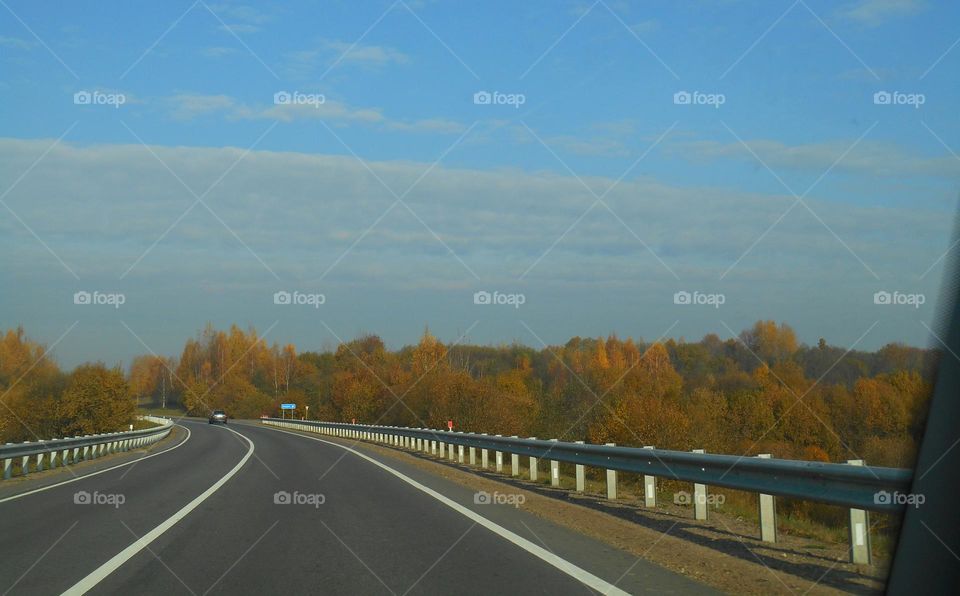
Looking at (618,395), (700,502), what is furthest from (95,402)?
(700,502)

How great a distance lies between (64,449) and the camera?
26688mm

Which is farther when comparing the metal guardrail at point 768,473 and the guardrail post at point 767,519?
the guardrail post at point 767,519

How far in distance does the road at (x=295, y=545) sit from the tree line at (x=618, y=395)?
10.2 feet

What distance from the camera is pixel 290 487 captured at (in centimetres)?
1839

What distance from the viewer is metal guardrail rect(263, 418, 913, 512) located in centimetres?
796

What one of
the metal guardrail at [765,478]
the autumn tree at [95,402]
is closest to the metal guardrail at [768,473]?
the metal guardrail at [765,478]

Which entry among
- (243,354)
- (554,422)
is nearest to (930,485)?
(554,422)

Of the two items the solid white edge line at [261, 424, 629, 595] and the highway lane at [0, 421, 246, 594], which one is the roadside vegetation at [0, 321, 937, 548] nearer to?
the solid white edge line at [261, 424, 629, 595]

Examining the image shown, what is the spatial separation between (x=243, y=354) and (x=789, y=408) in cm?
14689

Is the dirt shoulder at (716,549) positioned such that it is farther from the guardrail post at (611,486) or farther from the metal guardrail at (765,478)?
the metal guardrail at (765,478)

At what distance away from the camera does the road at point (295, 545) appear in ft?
26.6

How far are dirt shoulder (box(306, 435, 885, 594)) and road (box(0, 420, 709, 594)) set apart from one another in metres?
0.40

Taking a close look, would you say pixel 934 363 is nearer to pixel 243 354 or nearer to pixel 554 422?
pixel 554 422

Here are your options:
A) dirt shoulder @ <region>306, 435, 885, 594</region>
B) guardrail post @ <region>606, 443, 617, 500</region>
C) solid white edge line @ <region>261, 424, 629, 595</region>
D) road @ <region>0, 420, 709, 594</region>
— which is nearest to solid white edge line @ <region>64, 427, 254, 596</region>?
road @ <region>0, 420, 709, 594</region>
